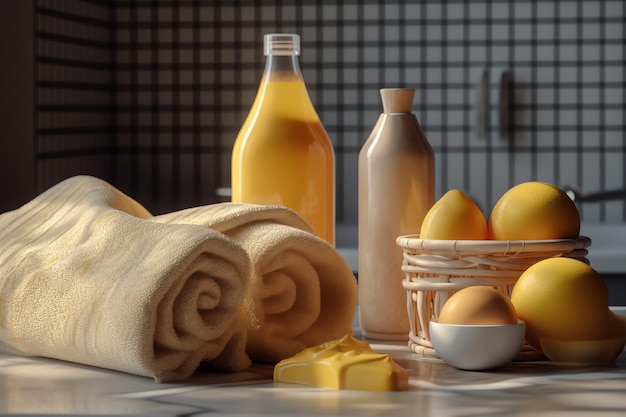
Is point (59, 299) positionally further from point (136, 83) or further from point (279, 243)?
point (136, 83)

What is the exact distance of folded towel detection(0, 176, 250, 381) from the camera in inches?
30.1

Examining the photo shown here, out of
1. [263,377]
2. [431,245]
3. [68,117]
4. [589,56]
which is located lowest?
[263,377]

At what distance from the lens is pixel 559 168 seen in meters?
2.77

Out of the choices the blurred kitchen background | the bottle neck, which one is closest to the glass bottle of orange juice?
the bottle neck

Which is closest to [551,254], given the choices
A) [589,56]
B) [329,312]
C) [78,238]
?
[329,312]

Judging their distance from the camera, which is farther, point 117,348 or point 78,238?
point 78,238

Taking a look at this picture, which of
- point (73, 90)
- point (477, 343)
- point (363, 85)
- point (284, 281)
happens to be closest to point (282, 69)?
point (284, 281)

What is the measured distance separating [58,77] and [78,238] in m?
1.65

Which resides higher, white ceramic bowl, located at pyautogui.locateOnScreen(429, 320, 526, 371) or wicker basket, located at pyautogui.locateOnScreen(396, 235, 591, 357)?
wicker basket, located at pyautogui.locateOnScreen(396, 235, 591, 357)

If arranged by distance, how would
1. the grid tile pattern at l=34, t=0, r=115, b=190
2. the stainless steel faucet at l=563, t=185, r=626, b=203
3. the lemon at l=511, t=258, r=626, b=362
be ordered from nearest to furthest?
the lemon at l=511, t=258, r=626, b=362, the grid tile pattern at l=34, t=0, r=115, b=190, the stainless steel faucet at l=563, t=185, r=626, b=203

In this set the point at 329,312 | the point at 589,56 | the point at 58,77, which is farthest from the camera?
the point at 589,56

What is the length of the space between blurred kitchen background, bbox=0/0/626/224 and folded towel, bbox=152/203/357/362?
1835 mm

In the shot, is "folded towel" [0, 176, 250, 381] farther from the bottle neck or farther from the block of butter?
the bottle neck

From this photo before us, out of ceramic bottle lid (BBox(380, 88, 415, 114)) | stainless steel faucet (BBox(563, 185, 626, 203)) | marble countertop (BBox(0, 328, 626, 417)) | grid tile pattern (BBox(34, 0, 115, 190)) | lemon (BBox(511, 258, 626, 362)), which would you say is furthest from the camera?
stainless steel faucet (BBox(563, 185, 626, 203))
